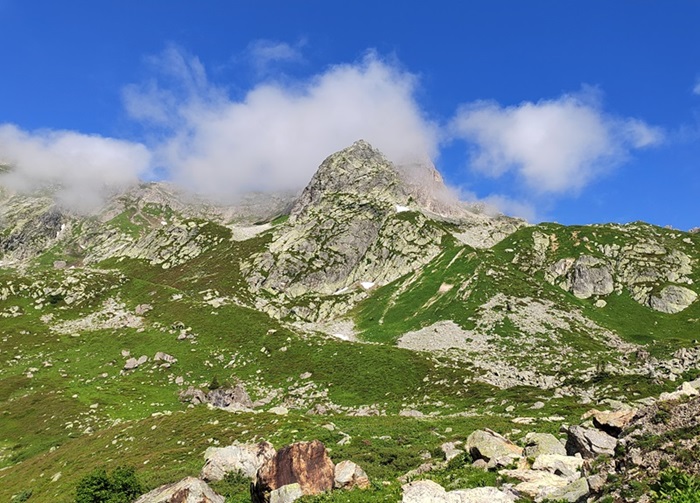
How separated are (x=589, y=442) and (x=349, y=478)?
1215 centimetres

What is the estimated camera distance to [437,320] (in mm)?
128500

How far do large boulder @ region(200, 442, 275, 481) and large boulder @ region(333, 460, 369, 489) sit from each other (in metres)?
9.38

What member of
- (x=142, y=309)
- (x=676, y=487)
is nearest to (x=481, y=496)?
(x=676, y=487)

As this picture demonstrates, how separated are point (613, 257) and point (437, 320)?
3137 inches

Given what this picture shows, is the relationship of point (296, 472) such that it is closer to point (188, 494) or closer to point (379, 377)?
point (188, 494)

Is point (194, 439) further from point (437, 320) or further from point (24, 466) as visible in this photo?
point (437, 320)

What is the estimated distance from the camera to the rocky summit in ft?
69.9

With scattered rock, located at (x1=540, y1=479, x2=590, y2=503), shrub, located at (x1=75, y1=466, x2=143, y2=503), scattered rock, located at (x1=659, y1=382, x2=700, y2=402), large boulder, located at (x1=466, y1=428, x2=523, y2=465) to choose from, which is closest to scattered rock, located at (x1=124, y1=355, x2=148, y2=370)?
shrub, located at (x1=75, y1=466, x2=143, y2=503)

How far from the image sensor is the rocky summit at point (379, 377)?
21312mm

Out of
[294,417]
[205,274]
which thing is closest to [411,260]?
[205,274]

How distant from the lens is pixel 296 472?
870 inches

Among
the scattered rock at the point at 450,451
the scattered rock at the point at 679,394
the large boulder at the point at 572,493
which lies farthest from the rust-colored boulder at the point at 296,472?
the scattered rock at the point at 679,394

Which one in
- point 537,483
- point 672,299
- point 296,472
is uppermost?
point 672,299

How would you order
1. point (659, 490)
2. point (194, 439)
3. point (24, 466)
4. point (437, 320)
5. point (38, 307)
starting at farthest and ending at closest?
1. point (38, 307)
2. point (437, 320)
3. point (24, 466)
4. point (194, 439)
5. point (659, 490)
